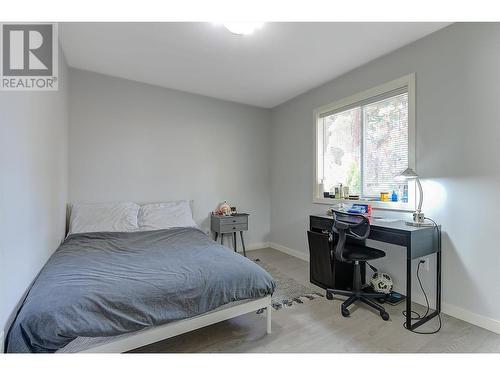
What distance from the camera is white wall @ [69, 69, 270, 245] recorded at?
10.5 ft

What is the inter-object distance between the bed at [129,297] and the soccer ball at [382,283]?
124 cm

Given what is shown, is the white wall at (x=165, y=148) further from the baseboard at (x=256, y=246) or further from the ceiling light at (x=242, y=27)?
the ceiling light at (x=242, y=27)

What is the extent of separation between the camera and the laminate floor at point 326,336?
1.73 meters

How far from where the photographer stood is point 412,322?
2.04 metres

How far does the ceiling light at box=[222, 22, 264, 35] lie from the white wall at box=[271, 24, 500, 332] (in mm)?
1418

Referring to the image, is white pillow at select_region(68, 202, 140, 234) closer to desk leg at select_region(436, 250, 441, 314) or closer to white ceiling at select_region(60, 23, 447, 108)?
white ceiling at select_region(60, 23, 447, 108)

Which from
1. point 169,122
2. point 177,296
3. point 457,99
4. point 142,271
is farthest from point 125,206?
point 457,99

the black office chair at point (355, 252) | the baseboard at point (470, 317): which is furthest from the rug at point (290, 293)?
the baseboard at point (470, 317)

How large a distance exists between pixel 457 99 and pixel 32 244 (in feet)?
11.3

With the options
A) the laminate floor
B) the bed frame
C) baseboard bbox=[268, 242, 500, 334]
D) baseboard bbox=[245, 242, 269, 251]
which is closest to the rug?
the laminate floor

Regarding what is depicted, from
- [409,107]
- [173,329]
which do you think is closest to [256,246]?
[173,329]

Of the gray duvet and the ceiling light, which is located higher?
the ceiling light

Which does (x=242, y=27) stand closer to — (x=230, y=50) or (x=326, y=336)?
(x=230, y=50)

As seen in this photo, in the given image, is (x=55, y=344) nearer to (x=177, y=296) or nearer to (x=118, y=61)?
(x=177, y=296)
